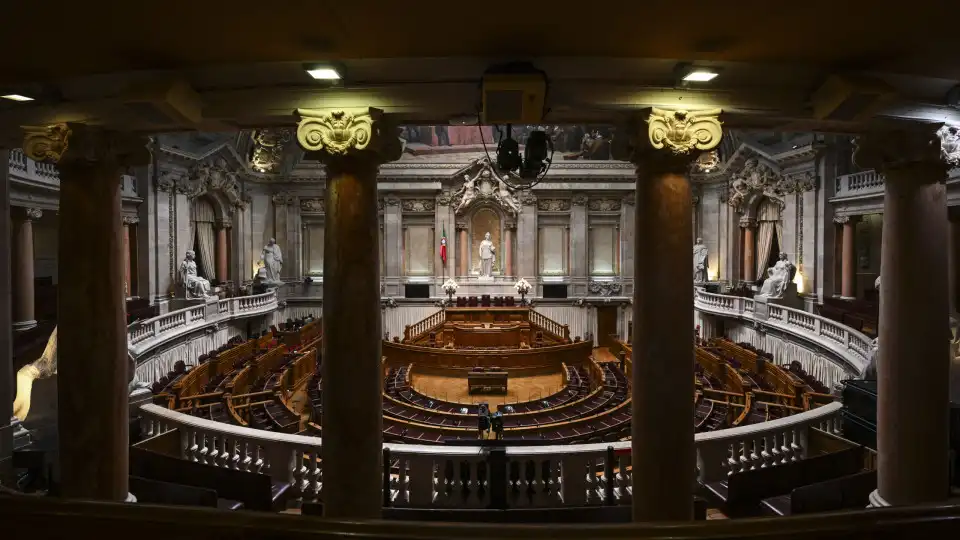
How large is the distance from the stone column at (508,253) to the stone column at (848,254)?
1560 cm

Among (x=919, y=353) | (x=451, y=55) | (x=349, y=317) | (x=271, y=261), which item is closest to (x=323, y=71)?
(x=451, y=55)

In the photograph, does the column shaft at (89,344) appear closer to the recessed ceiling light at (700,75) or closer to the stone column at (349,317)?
the stone column at (349,317)

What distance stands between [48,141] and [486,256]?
2418 cm

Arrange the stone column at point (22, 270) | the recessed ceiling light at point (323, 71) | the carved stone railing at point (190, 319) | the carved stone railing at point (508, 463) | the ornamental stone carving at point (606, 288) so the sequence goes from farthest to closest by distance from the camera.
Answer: the ornamental stone carving at point (606, 288) < the stone column at point (22, 270) < the carved stone railing at point (190, 319) < the carved stone railing at point (508, 463) < the recessed ceiling light at point (323, 71)

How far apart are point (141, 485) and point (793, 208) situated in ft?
79.9

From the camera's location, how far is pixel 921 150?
4.66m

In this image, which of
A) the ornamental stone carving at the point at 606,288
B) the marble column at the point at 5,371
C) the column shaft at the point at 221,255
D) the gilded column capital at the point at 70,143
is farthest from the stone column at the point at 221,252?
the gilded column capital at the point at 70,143

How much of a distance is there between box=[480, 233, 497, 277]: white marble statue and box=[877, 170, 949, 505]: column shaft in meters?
23.8

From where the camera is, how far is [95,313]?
478 centimetres

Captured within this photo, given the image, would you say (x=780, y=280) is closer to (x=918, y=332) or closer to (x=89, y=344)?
(x=918, y=332)

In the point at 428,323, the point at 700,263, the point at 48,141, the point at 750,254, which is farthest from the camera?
the point at 428,323

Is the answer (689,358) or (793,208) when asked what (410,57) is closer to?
(689,358)

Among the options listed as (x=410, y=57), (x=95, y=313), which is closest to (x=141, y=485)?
(x=95, y=313)

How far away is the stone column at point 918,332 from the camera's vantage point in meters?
4.67
